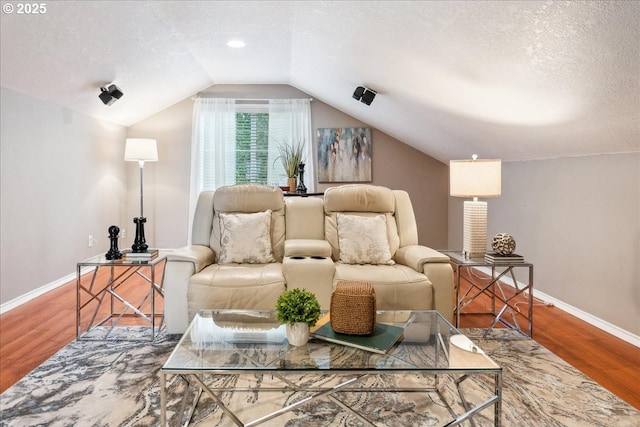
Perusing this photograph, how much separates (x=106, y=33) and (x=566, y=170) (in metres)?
3.85

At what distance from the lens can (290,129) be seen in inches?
238

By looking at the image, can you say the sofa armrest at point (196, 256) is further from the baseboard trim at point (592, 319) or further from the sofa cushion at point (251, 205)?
the baseboard trim at point (592, 319)

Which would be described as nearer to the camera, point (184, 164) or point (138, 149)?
point (138, 149)

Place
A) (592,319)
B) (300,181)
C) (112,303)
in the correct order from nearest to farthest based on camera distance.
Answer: (592,319) < (112,303) < (300,181)

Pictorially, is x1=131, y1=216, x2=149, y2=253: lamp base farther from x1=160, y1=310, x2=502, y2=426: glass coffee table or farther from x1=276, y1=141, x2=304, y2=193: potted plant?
x1=276, y1=141, x2=304, y2=193: potted plant

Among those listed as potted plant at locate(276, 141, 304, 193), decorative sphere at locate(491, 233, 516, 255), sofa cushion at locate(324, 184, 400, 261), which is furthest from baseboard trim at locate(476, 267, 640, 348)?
potted plant at locate(276, 141, 304, 193)

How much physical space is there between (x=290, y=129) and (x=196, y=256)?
3.44 meters

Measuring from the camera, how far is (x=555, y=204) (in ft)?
12.1

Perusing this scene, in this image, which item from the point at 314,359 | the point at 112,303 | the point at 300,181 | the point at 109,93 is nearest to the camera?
the point at 314,359

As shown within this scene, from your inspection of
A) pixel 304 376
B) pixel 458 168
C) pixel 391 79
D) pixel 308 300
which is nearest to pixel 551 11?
pixel 458 168

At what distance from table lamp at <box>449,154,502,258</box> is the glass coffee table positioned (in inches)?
45.2

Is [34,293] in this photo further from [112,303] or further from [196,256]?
[196,256]

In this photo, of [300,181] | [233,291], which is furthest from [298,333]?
[300,181]

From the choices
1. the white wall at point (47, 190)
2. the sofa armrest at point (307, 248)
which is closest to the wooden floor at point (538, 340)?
the white wall at point (47, 190)
